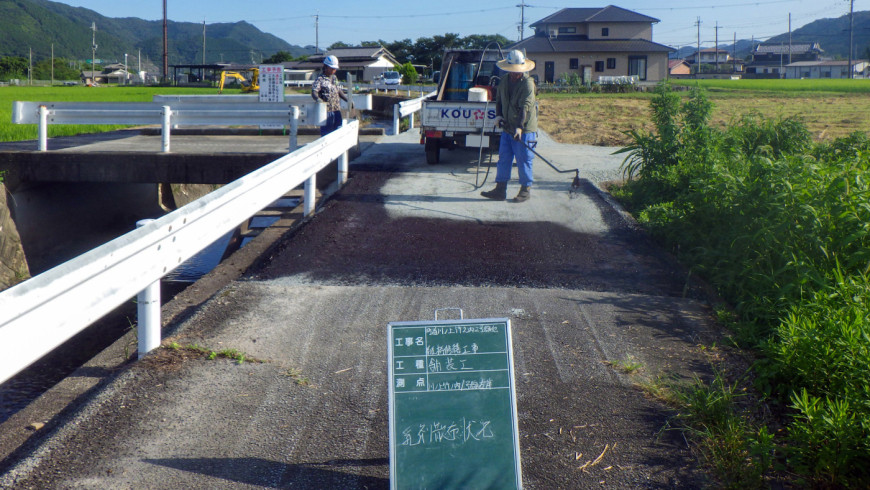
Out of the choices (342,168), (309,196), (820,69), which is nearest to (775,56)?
(820,69)

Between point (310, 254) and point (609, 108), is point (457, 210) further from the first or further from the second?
point (609, 108)

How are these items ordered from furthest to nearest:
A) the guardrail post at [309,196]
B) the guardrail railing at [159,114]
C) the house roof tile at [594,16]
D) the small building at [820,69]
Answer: the small building at [820,69]
the house roof tile at [594,16]
the guardrail railing at [159,114]
the guardrail post at [309,196]

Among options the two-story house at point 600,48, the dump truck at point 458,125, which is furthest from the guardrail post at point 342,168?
the two-story house at point 600,48

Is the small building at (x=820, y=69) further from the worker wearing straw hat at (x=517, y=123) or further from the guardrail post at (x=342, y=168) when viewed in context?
the guardrail post at (x=342, y=168)

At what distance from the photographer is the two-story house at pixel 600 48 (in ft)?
212

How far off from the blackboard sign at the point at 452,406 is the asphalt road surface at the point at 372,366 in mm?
319

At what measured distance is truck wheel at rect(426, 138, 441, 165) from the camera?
13328 millimetres

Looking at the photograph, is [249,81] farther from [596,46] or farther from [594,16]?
[594,16]

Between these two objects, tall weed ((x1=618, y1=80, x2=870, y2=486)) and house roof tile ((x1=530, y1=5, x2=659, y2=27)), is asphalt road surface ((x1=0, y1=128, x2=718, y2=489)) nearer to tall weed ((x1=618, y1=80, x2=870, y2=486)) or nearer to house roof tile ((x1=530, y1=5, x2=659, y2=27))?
tall weed ((x1=618, y1=80, x2=870, y2=486))

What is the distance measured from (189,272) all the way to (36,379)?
5186 millimetres

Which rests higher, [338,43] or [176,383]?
[338,43]

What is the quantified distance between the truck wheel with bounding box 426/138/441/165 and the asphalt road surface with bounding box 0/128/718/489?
5.14 m

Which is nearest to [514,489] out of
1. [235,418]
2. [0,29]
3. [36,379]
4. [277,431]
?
[277,431]

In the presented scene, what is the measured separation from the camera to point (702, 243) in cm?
712
